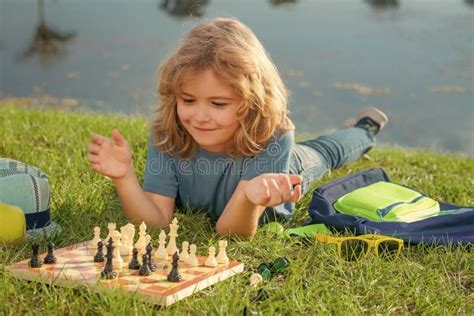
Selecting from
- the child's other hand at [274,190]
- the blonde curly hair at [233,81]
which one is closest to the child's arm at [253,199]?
the child's other hand at [274,190]

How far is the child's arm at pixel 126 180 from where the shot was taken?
3312 millimetres

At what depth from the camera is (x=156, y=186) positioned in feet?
12.3

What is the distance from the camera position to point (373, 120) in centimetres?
540

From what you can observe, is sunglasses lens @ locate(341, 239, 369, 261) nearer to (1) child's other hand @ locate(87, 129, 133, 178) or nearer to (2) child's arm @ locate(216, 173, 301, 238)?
(2) child's arm @ locate(216, 173, 301, 238)

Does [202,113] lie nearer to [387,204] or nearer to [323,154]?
[387,204]

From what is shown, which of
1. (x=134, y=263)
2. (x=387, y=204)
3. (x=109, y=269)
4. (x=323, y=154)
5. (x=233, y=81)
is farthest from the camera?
(x=323, y=154)

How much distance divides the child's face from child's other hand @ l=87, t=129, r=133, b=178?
1.01ft

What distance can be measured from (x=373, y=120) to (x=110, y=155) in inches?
100

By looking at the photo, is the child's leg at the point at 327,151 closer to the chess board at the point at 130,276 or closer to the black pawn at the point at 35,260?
the chess board at the point at 130,276

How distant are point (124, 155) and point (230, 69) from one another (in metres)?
0.58

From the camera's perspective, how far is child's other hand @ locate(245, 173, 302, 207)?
9.70ft

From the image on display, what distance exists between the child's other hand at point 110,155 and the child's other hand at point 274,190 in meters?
0.63

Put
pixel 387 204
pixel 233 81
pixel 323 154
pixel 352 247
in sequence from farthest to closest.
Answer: pixel 323 154 < pixel 387 204 < pixel 233 81 < pixel 352 247

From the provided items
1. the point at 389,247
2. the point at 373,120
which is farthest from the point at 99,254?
the point at 373,120
